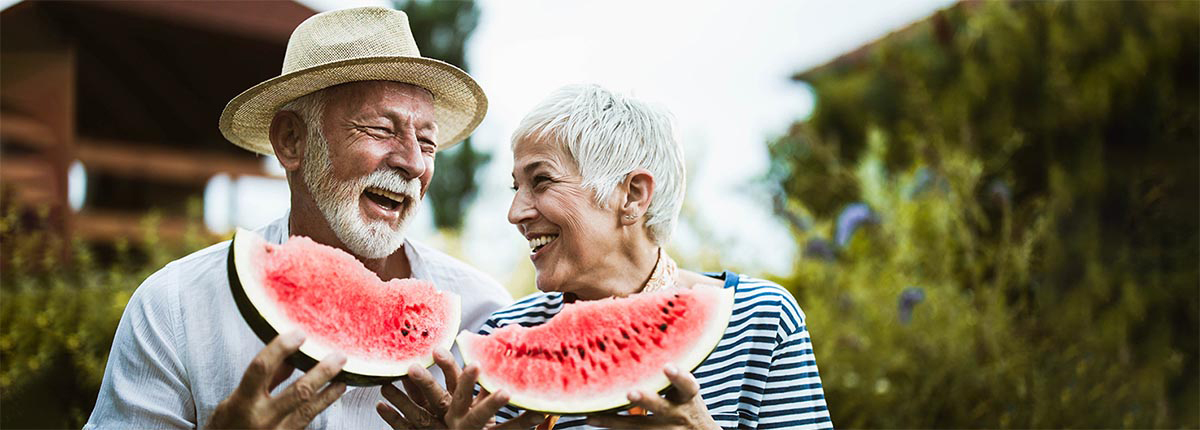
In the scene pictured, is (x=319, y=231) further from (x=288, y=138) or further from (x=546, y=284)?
(x=546, y=284)

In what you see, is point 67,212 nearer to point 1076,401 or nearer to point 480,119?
point 480,119

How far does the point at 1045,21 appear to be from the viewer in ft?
28.8

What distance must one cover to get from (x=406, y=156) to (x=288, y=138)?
534 millimetres

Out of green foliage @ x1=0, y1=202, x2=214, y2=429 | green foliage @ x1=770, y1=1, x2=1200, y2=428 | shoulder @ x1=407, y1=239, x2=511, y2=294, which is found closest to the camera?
shoulder @ x1=407, y1=239, x2=511, y2=294

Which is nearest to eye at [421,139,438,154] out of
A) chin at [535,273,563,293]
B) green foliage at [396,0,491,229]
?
chin at [535,273,563,293]

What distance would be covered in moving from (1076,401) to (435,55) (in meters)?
12.4

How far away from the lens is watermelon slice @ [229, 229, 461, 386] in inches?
91.7

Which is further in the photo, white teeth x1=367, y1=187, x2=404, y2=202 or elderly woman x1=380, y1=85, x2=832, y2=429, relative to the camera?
white teeth x1=367, y1=187, x2=404, y2=202

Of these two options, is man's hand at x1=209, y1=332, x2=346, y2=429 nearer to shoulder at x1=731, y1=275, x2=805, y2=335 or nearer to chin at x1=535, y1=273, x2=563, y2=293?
chin at x1=535, y1=273, x2=563, y2=293

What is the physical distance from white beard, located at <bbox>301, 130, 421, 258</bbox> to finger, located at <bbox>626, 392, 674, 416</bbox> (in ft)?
3.87

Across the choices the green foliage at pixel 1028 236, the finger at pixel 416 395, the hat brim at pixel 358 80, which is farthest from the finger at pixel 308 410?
the green foliage at pixel 1028 236

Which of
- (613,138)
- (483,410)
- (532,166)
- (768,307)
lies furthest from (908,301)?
(483,410)

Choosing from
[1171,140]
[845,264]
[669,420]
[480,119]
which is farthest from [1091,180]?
[669,420]

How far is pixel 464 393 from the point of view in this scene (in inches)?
86.2
